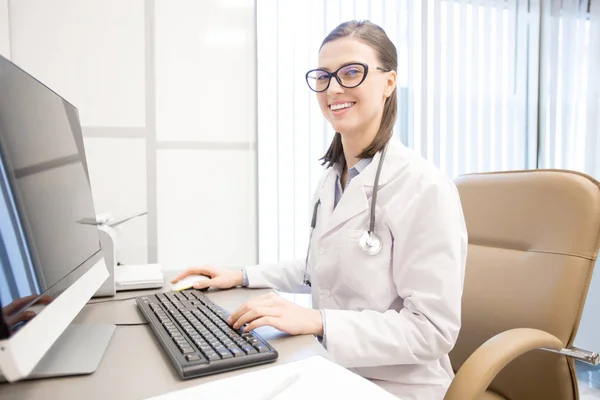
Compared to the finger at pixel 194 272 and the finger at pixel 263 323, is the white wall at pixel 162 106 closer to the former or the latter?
the finger at pixel 194 272

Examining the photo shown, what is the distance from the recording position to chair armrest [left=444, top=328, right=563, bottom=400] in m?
0.80

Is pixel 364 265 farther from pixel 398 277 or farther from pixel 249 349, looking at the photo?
pixel 249 349

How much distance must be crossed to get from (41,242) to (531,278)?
1132 mm

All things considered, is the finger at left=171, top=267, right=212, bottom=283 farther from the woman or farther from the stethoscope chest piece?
the stethoscope chest piece

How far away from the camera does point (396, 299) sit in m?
1.00

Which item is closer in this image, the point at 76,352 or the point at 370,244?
the point at 76,352

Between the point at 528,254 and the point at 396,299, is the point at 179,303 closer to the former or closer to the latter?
the point at 396,299

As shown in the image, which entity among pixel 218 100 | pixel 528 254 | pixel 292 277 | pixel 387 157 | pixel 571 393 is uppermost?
pixel 218 100

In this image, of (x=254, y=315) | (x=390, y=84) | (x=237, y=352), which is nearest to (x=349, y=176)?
(x=390, y=84)

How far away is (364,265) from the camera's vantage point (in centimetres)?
98

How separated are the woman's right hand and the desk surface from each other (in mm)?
258

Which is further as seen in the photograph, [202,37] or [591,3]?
[591,3]

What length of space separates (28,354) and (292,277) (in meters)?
0.92

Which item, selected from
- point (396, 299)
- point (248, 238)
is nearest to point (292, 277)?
point (396, 299)
